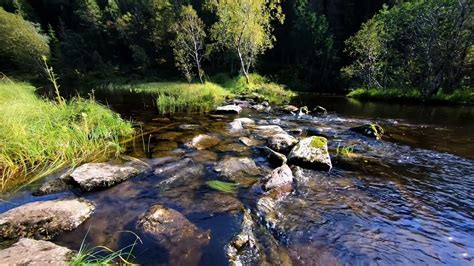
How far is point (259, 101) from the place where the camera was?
70.5 ft

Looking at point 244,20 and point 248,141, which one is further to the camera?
point 244,20

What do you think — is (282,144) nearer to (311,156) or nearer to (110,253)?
(311,156)

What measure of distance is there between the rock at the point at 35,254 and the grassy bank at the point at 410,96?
26.6 m

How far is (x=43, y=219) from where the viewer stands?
405cm

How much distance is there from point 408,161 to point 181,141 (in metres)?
6.54

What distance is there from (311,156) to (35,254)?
5.52 metres

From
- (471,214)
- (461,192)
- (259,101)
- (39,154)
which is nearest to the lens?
(471,214)

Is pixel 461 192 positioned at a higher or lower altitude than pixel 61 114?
lower

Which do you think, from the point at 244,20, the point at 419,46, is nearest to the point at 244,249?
the point at 244,20

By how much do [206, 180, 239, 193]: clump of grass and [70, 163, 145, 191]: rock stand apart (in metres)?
1.77

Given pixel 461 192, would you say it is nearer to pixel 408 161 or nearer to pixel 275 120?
pixel 408 161

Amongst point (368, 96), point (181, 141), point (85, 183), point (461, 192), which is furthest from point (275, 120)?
point (368, 96)

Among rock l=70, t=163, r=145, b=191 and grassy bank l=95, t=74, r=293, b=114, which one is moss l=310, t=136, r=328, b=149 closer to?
rock l=70, t=163, r=145, b=191

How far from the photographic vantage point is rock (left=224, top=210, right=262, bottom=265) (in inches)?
137
